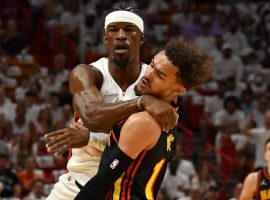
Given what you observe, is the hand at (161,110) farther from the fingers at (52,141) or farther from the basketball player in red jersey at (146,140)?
the fingers at (52,141)

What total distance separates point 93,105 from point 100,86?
44cm

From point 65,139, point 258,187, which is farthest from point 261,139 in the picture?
point 65,139

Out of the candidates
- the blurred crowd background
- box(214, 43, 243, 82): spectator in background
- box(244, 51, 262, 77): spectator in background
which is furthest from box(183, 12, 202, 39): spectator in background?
box(244, 51, 262, 77): spectator in background

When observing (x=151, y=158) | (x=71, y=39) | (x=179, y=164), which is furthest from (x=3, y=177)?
(x=151, y=158)

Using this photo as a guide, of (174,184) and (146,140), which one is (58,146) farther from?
(174,184)

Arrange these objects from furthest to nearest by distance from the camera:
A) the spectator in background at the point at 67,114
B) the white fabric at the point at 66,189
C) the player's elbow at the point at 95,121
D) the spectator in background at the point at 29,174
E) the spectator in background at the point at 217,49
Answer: the spectator in background at the point at 217,49 → the spectator in background at the point at 67,114 → the spectator in background at the point at 29,174 → the white fabric at the point at 66,189 → the player's elbow at the point at 95,121

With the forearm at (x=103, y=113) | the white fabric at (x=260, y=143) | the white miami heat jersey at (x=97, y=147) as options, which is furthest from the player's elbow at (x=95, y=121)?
the white fabric at (x=260, y=143)

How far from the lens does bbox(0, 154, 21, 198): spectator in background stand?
10.5 m

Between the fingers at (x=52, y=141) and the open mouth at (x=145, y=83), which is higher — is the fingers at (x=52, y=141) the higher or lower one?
the lower one

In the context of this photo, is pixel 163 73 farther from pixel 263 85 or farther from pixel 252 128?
pixel 263 85

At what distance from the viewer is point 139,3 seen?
17.4 metres

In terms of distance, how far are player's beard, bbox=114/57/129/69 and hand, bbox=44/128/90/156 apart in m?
0.52

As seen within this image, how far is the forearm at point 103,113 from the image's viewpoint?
4.11 meters

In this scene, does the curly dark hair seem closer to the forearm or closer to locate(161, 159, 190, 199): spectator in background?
the forearm
